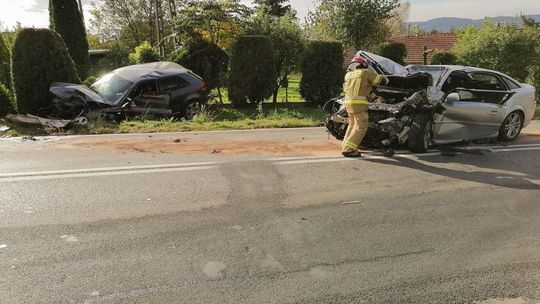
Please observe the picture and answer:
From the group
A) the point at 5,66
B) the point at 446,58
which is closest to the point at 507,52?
the point at 446,58

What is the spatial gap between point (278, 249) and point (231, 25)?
1299 centimetres

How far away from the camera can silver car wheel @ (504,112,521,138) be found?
9.62m

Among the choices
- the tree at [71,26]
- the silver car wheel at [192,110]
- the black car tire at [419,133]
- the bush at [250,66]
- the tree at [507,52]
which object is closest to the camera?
the black car tire at [419,133]

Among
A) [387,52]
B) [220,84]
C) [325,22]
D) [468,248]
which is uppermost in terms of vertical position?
[325,22]

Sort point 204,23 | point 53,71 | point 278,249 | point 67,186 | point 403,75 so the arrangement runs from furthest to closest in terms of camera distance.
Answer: point 204,23 < point 53,71 < point 403,75 < point 67,186 < point 278,249

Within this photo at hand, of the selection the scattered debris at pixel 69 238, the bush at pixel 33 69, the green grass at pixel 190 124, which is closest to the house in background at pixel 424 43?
the green grass at pixel 190 124

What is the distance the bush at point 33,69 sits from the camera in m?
11.5

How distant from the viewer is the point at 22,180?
20.4ft

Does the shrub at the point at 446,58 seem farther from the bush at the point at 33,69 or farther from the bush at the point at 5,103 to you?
the bush at the point at 5,103

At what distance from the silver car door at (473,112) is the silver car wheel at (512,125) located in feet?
0.85

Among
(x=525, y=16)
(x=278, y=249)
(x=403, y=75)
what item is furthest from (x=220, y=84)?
(x=525, y=16)

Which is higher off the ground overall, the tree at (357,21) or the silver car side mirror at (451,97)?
the tree at (357,21)

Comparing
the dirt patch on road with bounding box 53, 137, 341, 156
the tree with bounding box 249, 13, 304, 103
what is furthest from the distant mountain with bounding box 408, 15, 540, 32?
the dirt patch on road with bounding box 53, 137, 341, 156

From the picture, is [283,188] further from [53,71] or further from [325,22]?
[325,22]
